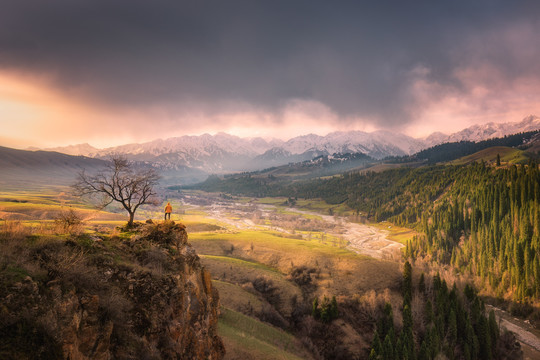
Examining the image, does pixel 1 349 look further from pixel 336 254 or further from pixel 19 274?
pixel 336 254

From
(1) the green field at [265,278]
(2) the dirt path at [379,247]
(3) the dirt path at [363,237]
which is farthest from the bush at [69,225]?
(3) the dirt path at [363,237]

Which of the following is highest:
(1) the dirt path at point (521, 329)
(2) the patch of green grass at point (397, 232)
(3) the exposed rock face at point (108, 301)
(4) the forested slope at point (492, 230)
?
(3) the exposed rock face at point (108, 301)

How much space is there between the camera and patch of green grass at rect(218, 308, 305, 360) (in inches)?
1225

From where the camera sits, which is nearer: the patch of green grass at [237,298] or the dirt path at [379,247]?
the patch of green grass at [237,298]

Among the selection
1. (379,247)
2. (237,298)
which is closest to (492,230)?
(379,247)

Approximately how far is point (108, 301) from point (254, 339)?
89.2 feet

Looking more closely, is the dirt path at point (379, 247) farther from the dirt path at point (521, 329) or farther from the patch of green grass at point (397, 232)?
the patch of green grass at point (397, 232)

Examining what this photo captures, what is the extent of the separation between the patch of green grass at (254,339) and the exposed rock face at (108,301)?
929cm

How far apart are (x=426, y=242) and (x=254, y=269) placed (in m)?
97.2

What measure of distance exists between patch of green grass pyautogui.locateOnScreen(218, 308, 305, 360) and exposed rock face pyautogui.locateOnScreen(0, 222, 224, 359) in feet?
30.5

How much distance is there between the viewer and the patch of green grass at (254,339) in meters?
31.1

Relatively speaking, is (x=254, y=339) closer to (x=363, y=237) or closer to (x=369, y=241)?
(x=369, y=241)

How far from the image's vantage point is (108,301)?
13656mm

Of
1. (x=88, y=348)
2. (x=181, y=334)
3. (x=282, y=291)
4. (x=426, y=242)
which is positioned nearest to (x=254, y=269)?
(x=282, y=291)
